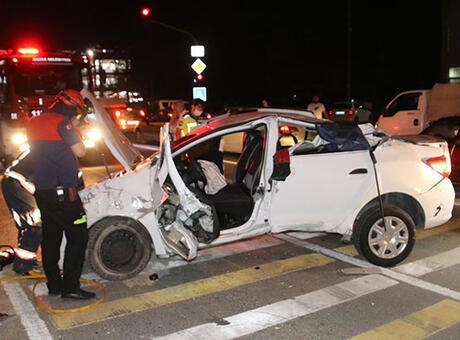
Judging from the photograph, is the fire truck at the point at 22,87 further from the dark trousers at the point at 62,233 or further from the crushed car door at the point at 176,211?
the dark trousers at the point at 62,233

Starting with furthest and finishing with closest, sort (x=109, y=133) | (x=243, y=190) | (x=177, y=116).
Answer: (x=177, y=116) < (x=243, y=190) < (x=109, y=133)

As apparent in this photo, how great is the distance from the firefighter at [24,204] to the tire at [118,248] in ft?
2.41

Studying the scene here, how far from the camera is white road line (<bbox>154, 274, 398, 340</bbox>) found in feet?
12.8

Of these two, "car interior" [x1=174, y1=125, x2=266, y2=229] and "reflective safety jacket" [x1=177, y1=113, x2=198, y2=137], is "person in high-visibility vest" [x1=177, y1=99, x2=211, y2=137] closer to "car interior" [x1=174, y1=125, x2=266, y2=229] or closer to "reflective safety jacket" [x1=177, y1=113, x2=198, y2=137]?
"reflective safety jacket" [x1=177, y1=113, x2=198, y2=137]

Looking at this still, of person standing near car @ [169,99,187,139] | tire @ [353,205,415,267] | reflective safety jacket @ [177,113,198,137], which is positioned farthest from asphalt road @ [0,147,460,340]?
person standing near car @ [169,99,187,139]

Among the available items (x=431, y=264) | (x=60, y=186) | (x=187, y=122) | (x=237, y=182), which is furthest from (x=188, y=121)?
(x=431, y=264)

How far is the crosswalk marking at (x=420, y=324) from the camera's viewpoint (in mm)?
3816

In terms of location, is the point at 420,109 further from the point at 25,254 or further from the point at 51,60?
the point at 25,254

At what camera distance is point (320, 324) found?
402 centimetres

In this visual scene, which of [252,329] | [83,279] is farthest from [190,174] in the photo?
[252,329]

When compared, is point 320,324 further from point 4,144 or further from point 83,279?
point 4,144

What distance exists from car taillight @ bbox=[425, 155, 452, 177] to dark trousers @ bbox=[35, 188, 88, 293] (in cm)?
389

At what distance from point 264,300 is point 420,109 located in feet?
37.2

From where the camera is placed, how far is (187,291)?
4.79 metres
